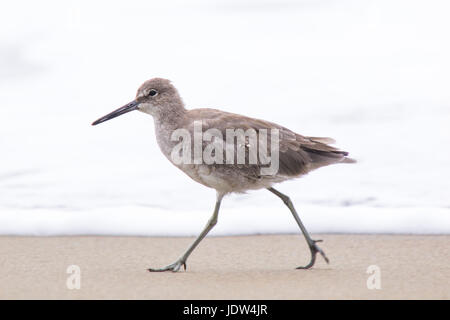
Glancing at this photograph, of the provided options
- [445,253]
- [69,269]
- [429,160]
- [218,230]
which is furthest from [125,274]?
[429,160]

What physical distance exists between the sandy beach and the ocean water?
308 mm

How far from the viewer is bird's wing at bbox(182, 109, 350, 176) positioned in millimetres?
5375

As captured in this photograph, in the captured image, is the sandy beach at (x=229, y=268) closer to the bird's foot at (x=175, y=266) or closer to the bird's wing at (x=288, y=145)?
the bird's foot at (x=175, y=266)

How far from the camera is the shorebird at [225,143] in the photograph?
5254 mm

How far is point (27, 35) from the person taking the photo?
10625mm

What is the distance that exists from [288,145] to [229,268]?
101cm

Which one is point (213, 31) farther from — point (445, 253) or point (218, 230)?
point (445, 253)

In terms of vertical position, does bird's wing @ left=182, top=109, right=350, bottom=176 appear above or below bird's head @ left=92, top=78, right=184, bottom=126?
below
